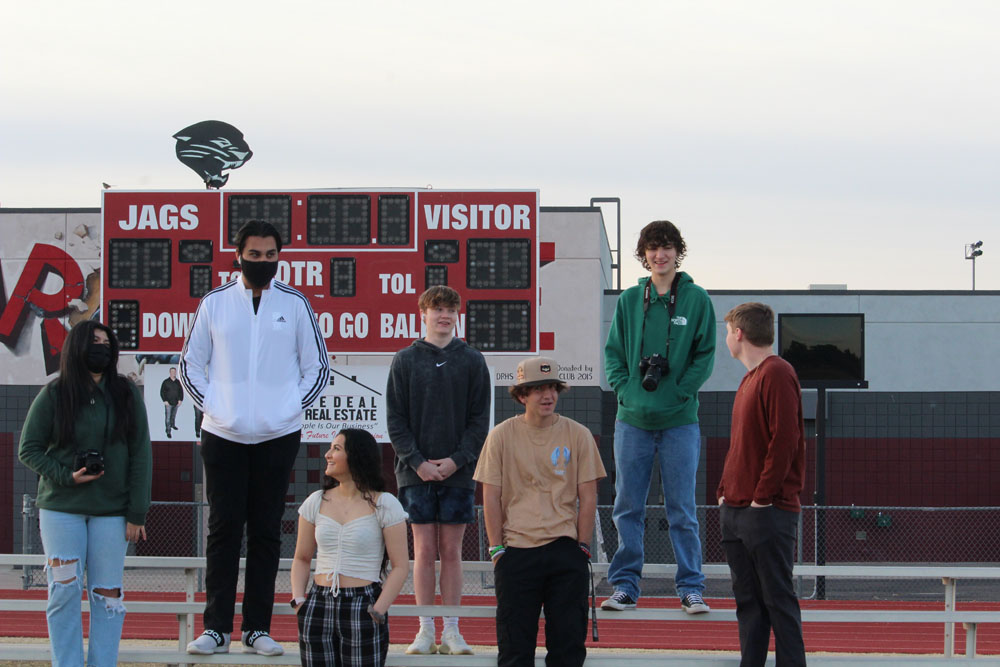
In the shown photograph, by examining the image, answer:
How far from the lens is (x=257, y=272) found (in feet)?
19.5

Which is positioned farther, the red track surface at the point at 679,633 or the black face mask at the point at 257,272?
the red track surface at the point at 679,633

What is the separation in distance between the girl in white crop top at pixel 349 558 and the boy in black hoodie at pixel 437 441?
1.18 feet

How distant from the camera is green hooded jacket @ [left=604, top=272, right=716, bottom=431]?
6.14m

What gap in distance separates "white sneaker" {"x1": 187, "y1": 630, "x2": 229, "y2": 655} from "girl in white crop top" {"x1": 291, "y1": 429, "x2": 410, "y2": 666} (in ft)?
1.67

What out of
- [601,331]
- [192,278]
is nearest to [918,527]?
[601,331]

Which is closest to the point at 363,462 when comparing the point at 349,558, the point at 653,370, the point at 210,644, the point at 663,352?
the point at 349,558

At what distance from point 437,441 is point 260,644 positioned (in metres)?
1.37

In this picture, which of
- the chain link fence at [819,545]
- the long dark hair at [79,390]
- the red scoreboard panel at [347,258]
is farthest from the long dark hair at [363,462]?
the chain link fence at [819,545]

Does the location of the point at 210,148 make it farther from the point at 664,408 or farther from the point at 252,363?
the point at 664,408

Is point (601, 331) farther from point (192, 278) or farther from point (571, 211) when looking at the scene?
point (192, 278)

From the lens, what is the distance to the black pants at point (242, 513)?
19.2ft

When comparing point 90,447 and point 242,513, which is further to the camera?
point 242,513

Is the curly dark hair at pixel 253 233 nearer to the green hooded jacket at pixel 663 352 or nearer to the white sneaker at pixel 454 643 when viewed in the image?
the green hooded jacket at pixel 663 352

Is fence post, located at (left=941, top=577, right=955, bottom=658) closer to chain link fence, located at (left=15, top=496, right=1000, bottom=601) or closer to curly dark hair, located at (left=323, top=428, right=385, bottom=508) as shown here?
curly dark hair, located at (left=323, top=428, right=385, bottom=508)
